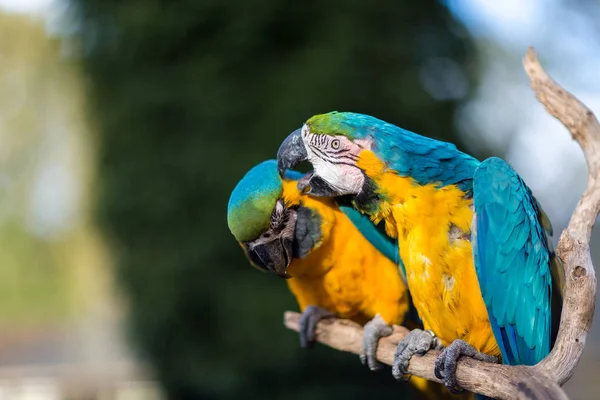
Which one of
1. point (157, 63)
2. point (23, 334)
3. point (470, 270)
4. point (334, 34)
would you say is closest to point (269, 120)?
point (334, 34)

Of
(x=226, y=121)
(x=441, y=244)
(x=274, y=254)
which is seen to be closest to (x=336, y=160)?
(x=441, y=244)

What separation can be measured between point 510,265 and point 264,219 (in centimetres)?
84

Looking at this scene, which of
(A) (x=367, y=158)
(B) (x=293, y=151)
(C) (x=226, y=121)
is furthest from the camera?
(C) (x=226, y=121)

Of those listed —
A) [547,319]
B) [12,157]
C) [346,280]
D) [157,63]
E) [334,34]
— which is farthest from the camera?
[12,157]

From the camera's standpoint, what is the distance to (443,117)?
416 cm

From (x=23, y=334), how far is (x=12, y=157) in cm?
222

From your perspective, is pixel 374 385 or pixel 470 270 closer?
pixel 470 270

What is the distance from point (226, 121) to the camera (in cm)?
432

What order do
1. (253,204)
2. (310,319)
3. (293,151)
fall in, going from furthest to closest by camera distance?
(310,319), (253,204), (293,151)

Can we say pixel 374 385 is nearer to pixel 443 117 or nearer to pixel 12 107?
pixel 443 117

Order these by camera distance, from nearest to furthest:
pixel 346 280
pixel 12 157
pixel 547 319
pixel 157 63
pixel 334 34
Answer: pixel 547 319 → pixel 346 280 → pixel 334 34 → pixel 157 63 → pixel 12 157

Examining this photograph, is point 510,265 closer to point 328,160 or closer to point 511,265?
point 511,265

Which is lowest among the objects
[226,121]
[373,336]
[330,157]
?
[373,336]

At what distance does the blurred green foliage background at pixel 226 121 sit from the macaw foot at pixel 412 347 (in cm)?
220
